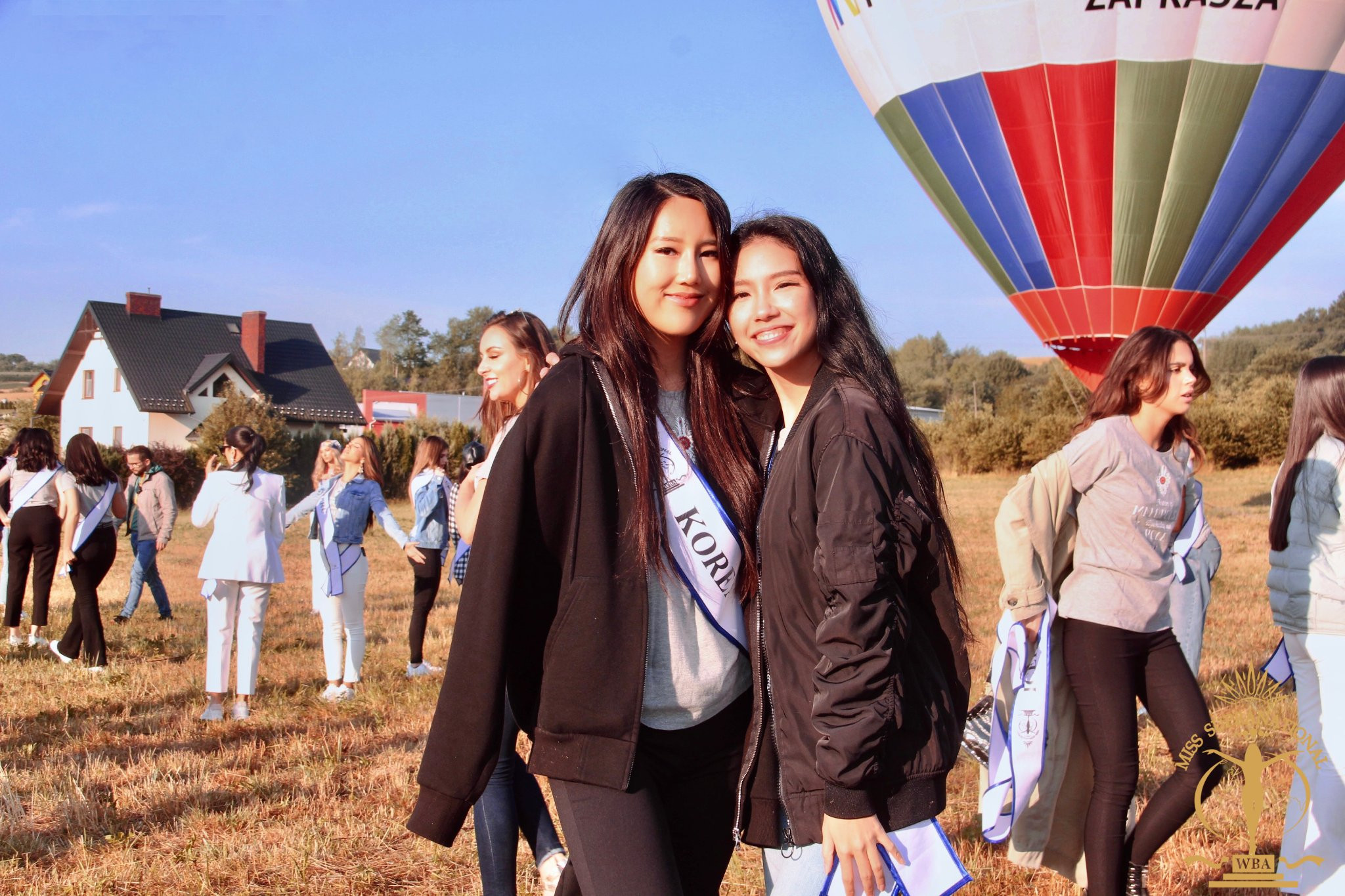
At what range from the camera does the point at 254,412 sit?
35.0 m

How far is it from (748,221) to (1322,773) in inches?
115

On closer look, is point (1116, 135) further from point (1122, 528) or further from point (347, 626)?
point (1122, 528)

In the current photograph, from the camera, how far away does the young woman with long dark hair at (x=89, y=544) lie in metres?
8.83

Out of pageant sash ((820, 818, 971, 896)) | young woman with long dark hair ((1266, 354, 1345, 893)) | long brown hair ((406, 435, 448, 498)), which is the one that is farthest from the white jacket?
long brown hair ((406, 435, 448, 498))

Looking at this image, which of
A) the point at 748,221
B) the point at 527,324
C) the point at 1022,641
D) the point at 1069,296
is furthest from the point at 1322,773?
the point at 1069,296

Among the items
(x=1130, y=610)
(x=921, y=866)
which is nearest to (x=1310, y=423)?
(x=1130, y=610)

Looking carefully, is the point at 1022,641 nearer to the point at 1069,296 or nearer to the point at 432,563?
the point at 432,563

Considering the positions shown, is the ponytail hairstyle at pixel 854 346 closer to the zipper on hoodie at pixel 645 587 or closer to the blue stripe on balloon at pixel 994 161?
the zipper on hoodie at pixel 645 587

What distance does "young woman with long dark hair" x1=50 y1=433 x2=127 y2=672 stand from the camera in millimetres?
8828

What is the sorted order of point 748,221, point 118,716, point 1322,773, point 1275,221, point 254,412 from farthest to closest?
1. point 254,412
2. point 1275,221
3. point 118,716
4. point 1322,773
5. point 748,221

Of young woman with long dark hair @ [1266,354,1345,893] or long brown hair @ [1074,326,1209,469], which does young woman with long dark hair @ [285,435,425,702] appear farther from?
young woman with long dark hair @ [1266,354,1345,893]

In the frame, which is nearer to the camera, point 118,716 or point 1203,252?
point 118,716

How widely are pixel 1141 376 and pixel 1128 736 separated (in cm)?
131

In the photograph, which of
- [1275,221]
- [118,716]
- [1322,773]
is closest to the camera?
[1322,773]
